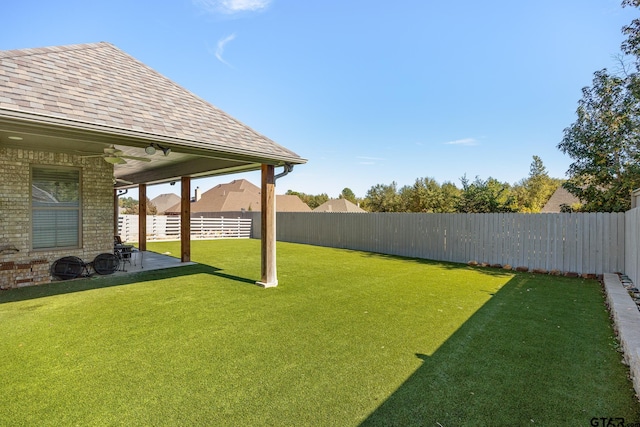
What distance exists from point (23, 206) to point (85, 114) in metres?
3.80

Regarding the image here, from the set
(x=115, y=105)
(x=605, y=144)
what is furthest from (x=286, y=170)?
(x=605, y=144)

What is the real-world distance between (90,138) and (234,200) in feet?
91.5

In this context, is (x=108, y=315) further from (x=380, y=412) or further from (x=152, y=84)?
(x=152, y=84)

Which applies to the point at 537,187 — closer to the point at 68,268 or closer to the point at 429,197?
the point at 429,197

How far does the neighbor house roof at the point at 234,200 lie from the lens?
1240 inches

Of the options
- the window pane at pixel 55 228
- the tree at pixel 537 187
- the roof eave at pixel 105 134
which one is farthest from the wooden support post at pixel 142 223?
the tree at pixel 537 187

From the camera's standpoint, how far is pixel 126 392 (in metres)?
2.55

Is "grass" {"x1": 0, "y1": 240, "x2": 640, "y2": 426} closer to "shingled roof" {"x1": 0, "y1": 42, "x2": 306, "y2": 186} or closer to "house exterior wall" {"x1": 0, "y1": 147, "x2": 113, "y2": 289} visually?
"house exterior wall" {"x1": 0, "y1": 147, "x2": 113, "y2": 289}

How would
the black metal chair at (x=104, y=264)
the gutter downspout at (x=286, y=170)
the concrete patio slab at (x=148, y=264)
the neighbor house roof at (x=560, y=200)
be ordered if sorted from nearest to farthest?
1. the gutter downspout at (x=286, y=170)
2. the black metal chair at (x=104, y=264)
3. the concrete patio slab at (x=148, y=264)
4. the neighbor house roof at (x=560, y=200)

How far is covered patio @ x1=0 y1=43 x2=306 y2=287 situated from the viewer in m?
4.28

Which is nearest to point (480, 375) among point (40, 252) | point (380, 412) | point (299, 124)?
point (380, 412)

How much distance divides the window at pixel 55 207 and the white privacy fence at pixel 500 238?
9871mm

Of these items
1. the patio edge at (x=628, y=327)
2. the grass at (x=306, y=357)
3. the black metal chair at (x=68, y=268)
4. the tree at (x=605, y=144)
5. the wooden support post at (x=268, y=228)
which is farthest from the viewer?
the tree at (x=605, y=144)

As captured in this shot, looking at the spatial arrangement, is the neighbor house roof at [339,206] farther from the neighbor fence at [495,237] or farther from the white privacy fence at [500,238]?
the white privacy fence at [500,238]
